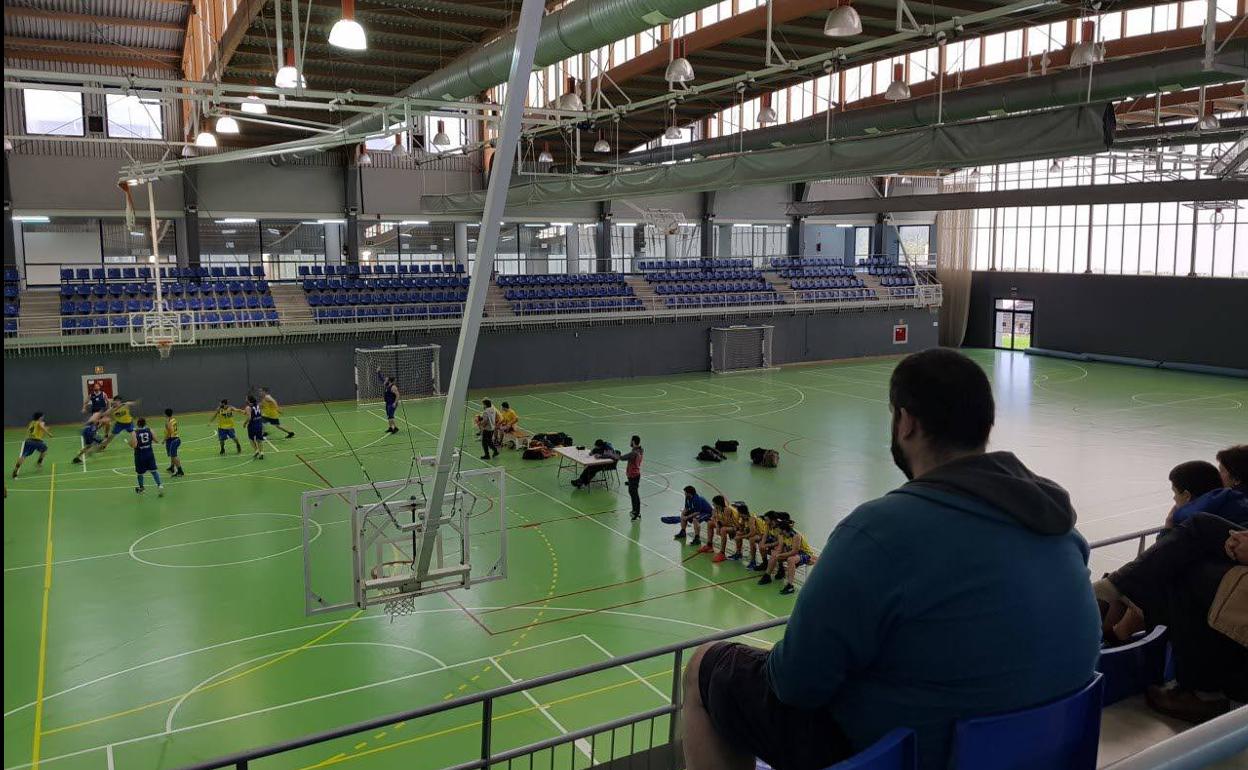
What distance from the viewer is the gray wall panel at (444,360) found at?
2797 centimetres

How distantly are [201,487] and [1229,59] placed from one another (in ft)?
69.5

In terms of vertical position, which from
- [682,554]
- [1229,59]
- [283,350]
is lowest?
[682,554]

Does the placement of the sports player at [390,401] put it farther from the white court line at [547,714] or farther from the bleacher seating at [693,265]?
the bleacher seating at [693,265]

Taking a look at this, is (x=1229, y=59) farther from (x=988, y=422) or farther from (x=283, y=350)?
(x=283, y=350)

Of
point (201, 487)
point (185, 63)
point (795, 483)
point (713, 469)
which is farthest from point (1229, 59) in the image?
point (185, 63)

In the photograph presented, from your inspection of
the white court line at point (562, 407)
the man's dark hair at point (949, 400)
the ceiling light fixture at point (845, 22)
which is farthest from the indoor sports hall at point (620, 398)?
the ceiling light fixture at point (845, 22)

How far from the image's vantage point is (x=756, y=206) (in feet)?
150


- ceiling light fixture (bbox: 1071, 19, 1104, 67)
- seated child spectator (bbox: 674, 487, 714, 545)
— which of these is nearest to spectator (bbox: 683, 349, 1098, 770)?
seated child spectator (bbox: 674, 487, 714, 545)

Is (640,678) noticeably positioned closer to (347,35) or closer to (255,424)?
(347,35)

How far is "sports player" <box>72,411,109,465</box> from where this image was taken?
23328 millimetres

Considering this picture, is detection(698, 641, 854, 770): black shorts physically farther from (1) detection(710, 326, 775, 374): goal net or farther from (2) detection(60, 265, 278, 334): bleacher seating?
(1) detection(710, 326, 775, 374): goal net

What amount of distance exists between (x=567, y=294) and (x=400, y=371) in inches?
308

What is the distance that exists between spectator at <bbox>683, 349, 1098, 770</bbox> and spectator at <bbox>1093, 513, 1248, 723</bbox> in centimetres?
197

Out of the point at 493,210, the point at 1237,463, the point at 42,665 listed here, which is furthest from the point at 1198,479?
the point at 42,665
